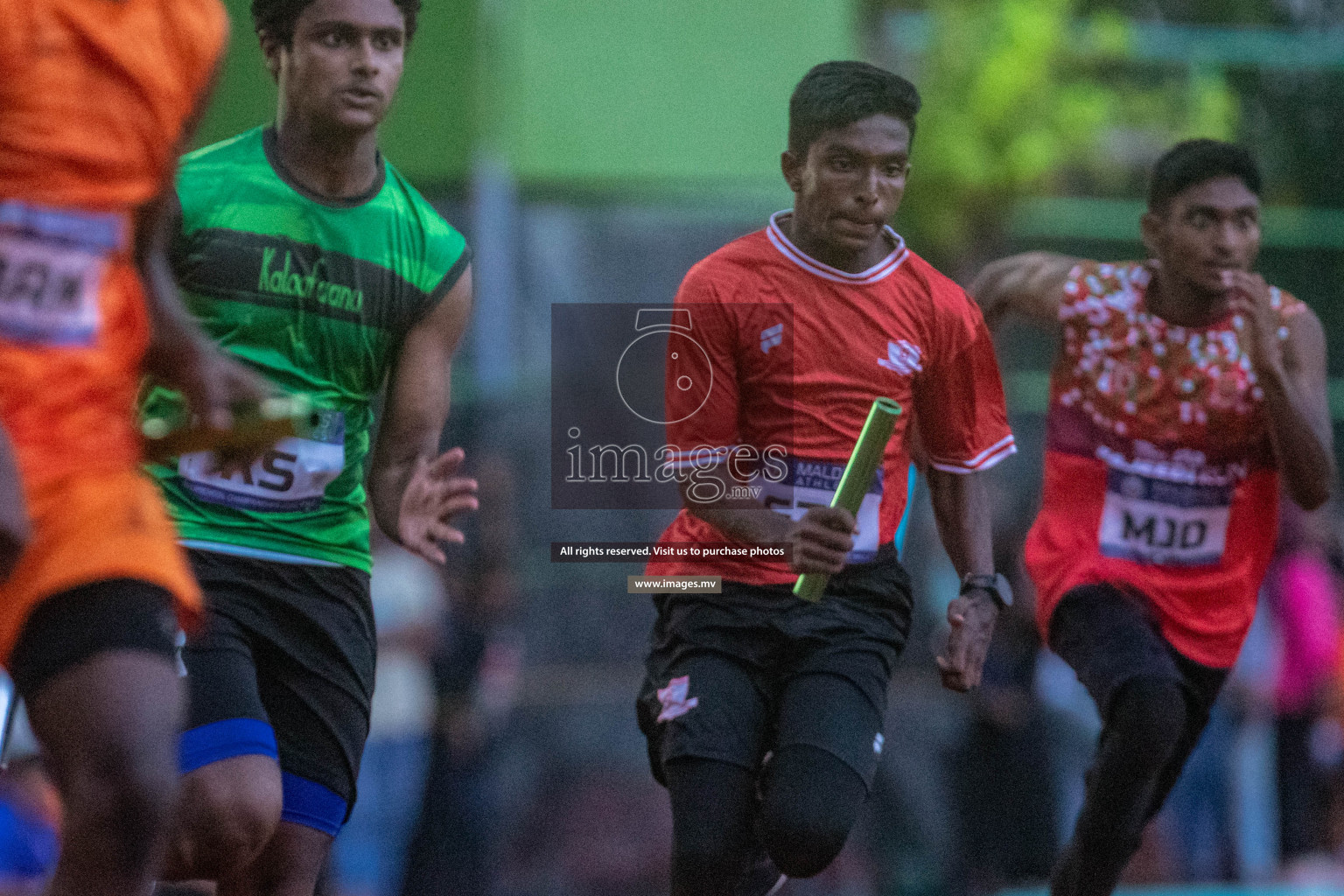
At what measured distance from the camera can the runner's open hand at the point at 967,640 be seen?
4.39m

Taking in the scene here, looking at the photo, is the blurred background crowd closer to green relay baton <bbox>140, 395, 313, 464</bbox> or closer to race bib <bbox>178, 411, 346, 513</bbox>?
race bib <bbox>178, 411, 346, 513</bbox>

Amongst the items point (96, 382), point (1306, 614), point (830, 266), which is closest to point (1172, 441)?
point (830, 266)

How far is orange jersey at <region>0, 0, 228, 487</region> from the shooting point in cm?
303

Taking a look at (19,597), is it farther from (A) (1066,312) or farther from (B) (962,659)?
(A) (1066,312)

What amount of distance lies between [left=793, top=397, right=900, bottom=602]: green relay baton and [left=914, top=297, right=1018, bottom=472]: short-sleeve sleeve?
430 mm

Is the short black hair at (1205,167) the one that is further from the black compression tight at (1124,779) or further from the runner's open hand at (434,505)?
the runner's open hand at (434,505)

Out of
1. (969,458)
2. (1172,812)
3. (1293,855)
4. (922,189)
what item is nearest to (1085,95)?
(922,189)

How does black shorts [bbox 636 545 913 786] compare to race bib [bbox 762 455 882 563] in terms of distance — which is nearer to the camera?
black shorts [bbox 636 545 913 786]

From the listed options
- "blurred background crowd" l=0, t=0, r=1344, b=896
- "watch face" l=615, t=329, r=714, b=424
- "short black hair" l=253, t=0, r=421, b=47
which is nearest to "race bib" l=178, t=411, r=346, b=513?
"watch face" l=615, t=329, r=714, b=424

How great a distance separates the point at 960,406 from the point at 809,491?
55 cm

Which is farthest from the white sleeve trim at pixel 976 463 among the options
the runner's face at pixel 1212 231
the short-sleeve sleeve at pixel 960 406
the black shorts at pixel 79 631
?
the black shorts at pixel 79 631

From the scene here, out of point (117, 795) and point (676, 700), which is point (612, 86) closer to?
point (676, 700)

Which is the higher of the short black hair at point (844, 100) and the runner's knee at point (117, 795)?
the short black hair at point (844, 100)

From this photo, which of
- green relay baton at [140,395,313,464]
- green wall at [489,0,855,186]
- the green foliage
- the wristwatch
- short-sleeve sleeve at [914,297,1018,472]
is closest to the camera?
green relay baton at [140,395,313,464]
